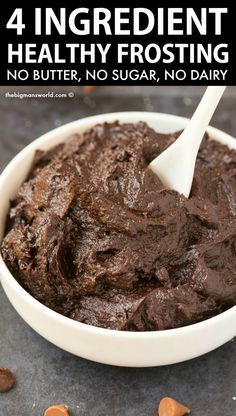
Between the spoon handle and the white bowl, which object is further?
the spoon handle

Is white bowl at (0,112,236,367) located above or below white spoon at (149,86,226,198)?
below

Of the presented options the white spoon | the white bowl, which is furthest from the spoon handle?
the white bowl

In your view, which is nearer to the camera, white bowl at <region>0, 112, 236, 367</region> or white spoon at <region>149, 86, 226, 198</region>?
white bowl at <region>0, 112, 236, 367</region>

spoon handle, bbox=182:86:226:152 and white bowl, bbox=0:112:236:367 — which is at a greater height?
spoon handle, bbox=182:86:226:152

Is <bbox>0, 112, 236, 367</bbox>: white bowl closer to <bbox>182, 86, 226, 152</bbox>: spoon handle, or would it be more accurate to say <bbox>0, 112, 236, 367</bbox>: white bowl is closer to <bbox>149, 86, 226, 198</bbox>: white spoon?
<bbox>149, 86, 226, 198</bbox>: white spoon

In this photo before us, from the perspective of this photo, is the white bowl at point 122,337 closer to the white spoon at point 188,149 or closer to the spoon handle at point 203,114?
the white spoon at point 188,149

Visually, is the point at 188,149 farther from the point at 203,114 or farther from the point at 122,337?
the point at 122,337

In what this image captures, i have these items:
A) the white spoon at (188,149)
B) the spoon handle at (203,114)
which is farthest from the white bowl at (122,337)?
the spoon handle at (203,114)

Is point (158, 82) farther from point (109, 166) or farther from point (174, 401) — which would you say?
point (174, 401)

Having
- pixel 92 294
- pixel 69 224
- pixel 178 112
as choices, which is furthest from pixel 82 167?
pixel 178 112

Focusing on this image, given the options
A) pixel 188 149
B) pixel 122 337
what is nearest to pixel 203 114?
pixel 188 149
